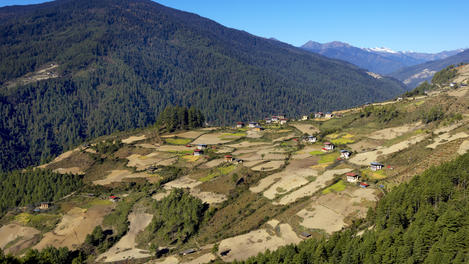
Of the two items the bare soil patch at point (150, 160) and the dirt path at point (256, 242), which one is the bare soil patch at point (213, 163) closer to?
the bare soil patch at point (150, 160)

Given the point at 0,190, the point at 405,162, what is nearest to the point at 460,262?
the point at 405,162

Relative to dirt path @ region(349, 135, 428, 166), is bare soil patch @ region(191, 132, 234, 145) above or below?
below

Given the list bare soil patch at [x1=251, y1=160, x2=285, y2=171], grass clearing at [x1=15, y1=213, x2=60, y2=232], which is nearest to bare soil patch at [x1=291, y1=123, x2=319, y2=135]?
bare soil patch at [x1=251, y1=160, x2=285, y2=171]

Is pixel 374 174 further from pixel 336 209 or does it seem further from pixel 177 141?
pixel 177 141

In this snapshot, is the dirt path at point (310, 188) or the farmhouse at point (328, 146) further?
the farmhouse at point (328, 146)

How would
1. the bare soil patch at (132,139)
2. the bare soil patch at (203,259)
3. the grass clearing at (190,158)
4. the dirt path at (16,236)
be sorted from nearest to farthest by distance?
the bare soil patch at (203,259)
the dirt path at (16,236)
the grass clearing at (190,158)
the bare soil patch at (132,139)

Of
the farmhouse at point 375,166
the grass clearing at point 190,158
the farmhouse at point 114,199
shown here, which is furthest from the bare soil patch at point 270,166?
the farmhouse at point 114,199

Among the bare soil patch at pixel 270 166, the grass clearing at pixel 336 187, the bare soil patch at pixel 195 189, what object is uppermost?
the grass clearing at pixel 336 187

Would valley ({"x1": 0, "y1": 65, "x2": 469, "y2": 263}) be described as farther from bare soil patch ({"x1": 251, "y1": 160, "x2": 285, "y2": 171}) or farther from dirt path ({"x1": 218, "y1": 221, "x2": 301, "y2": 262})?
bare soil patch ({"x1": 251, "y1": 160, "x2": 285, "y2": 171})
